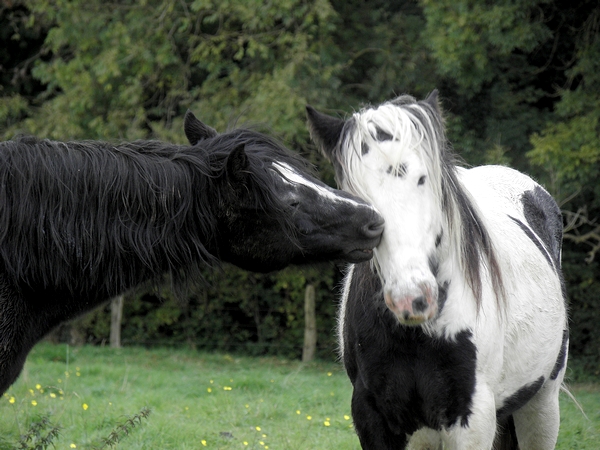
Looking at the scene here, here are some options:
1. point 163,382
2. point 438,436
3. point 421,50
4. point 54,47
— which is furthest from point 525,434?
point 54,47

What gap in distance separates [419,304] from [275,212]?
74 centimetres

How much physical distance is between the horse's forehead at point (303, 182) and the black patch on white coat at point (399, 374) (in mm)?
441

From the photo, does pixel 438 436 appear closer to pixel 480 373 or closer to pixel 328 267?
pixel 480 373

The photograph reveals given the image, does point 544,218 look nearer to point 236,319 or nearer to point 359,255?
point 359,255

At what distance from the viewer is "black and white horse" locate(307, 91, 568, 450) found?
2.88 m

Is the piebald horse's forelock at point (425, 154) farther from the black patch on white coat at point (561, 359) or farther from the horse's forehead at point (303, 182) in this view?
the black patch on white coat at point (561, 359)

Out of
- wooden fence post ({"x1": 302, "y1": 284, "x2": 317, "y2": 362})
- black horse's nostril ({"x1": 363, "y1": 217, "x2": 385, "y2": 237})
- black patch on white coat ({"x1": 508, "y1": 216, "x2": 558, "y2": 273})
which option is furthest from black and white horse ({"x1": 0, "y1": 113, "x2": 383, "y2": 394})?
wooden fence post ({"x1": 302, "y1": 284, "x2": 317, "y2": 362})

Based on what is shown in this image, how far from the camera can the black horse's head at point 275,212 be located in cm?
300

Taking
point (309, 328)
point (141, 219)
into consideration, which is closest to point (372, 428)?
point (141, 219)

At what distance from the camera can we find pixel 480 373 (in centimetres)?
316

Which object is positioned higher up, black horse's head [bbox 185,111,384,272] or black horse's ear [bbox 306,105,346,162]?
black horse's ear [bbox 306,105,346,162]

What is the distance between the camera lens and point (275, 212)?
3.04 m

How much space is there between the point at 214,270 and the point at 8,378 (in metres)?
0.97

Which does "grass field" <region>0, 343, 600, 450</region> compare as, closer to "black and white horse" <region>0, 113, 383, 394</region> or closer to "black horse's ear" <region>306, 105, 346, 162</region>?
"black and white horse" <region>0, 113, 383, 394</region>
